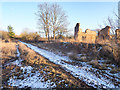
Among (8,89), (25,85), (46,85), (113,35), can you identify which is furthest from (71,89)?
(113,35)

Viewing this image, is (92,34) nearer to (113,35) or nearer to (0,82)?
(113,35)

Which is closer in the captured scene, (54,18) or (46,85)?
(46,85)

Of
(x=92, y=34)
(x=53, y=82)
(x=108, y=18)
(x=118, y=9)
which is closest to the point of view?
(x=53, y=82)

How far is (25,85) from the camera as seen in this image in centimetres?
232

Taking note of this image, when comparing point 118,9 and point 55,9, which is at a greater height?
point 55,9

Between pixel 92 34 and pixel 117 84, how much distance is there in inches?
751

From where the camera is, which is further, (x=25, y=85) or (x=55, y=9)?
(x=55, y=9)

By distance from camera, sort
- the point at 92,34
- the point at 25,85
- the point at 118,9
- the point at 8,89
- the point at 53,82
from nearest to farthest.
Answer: the point at 8,89, the point at 25,85, the point at 53,82, the point at 118,9, the point at 92,34

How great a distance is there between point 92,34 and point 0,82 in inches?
872

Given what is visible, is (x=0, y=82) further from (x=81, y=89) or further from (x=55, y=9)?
(x=55, y=9)

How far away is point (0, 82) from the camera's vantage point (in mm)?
2416

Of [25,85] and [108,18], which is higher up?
[108,18]

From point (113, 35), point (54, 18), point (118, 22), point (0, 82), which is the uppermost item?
point (54, 18)

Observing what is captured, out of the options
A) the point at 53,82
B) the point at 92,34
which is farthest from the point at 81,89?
the point at 92,34
